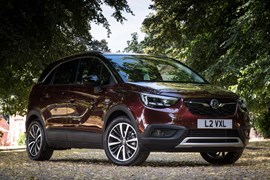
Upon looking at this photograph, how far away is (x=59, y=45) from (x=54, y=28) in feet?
6.14

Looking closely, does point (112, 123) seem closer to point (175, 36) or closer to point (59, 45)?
point (59, 45)

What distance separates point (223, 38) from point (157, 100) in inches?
355

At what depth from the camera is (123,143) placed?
9.37 m

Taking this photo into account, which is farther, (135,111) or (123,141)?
(123,141)

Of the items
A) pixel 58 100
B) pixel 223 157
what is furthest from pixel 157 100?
pixel 58 100

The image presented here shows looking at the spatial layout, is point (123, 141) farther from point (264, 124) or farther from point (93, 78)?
point (264, 124)

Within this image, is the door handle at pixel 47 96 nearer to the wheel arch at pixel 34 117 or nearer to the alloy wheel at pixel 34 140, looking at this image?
the wheel arch at pixel 34 117

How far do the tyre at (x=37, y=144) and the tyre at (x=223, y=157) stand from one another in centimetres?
295

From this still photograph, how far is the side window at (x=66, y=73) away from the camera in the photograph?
1091cm

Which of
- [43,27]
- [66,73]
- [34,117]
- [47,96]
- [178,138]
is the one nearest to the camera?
[178,138]

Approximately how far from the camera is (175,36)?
65.1ft

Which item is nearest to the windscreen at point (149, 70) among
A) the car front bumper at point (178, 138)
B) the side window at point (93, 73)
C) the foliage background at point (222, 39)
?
the side window at point (93, 73)

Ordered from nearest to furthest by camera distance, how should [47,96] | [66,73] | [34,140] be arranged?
[66,73]
[47,96]
[34,140]

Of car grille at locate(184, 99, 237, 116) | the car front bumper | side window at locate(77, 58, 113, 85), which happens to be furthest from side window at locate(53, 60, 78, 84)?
car grille at locate(184, 99, 237, 116)
